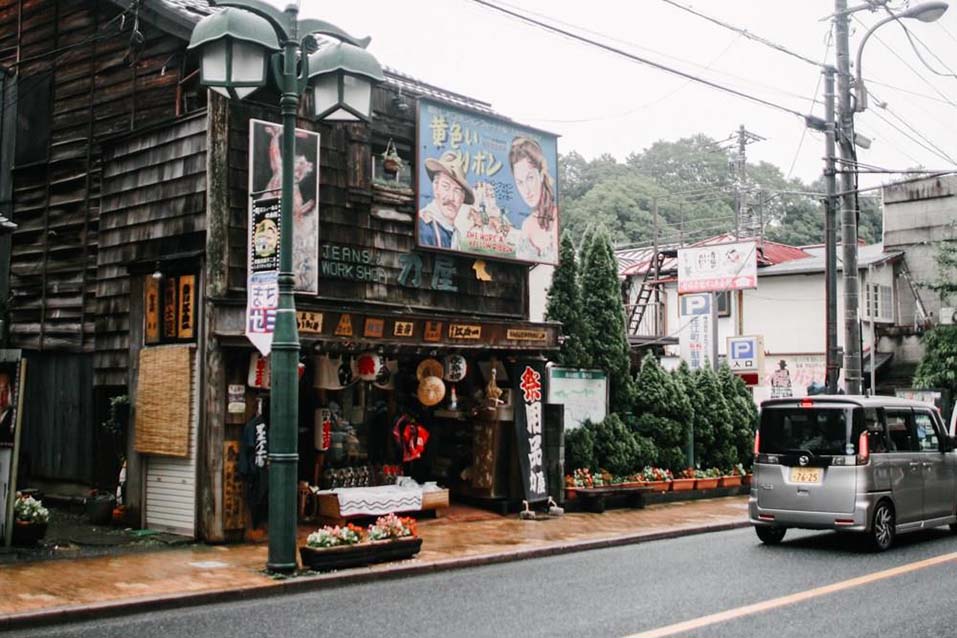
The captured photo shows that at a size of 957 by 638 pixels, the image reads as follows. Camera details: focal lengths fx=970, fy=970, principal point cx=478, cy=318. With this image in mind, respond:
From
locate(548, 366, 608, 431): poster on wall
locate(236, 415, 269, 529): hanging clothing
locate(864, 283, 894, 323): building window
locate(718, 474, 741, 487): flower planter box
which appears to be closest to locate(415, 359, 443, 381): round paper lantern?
locate(548, 366, 608, 431): poster on wall

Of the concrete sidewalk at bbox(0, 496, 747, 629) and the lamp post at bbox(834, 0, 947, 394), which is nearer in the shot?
the concrete sidewalk at bbox(0, 496, 747, 629)

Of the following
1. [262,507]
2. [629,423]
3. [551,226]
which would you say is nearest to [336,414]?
[262,507]

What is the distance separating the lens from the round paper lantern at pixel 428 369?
16281 mm

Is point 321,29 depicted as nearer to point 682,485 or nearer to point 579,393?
point 579,393

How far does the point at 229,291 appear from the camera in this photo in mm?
13766

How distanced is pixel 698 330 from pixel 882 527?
55.1ft

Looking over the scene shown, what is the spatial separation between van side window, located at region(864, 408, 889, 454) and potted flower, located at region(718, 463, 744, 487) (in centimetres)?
796

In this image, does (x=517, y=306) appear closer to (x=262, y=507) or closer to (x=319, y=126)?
(x=319, y=126)

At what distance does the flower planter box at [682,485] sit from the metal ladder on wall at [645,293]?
16333 millimetres

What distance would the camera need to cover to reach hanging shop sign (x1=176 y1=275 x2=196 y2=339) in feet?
45.6

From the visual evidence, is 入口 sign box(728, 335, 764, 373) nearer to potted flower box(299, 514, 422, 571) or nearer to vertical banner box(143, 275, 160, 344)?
potted flower box(299, 514, 422, 571)

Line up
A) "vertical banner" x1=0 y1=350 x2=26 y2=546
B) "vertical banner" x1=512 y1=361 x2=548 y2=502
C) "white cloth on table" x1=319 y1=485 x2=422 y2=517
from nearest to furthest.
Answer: "vertical banner" x1=0 y1=350 x2=26 y2=546
"white cloth on table" x1=319 y1=485 x2=422 y2=517
"vertical banner" x1=512 y1=361 x2=548 y2=502

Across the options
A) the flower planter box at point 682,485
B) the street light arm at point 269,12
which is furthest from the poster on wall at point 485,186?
the flower planter box at point 682,485

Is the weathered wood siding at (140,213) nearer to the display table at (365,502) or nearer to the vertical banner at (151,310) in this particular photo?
the vertical banner at (151,310)
